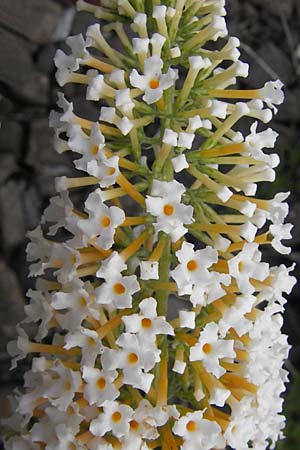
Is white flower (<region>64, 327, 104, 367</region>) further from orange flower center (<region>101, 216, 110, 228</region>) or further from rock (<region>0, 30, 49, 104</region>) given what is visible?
rock (<region>0, 30, 49, 104</region>)

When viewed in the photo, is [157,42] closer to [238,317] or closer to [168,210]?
[168,210]

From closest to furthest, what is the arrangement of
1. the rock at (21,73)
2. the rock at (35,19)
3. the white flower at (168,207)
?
the white flower at (168,207)
the rock at (21,73)
the rock at (35,19)

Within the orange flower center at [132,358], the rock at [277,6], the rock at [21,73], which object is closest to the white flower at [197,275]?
the orange flower center at [132,358]

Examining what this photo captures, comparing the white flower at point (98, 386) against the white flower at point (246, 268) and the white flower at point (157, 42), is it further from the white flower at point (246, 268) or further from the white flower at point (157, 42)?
the white flower at point (157, 42)

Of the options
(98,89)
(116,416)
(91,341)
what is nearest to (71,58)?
(98,89)

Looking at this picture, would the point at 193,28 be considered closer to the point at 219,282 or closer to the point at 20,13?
the point at 219,282

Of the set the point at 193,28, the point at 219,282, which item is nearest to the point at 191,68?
the point at 193,28
